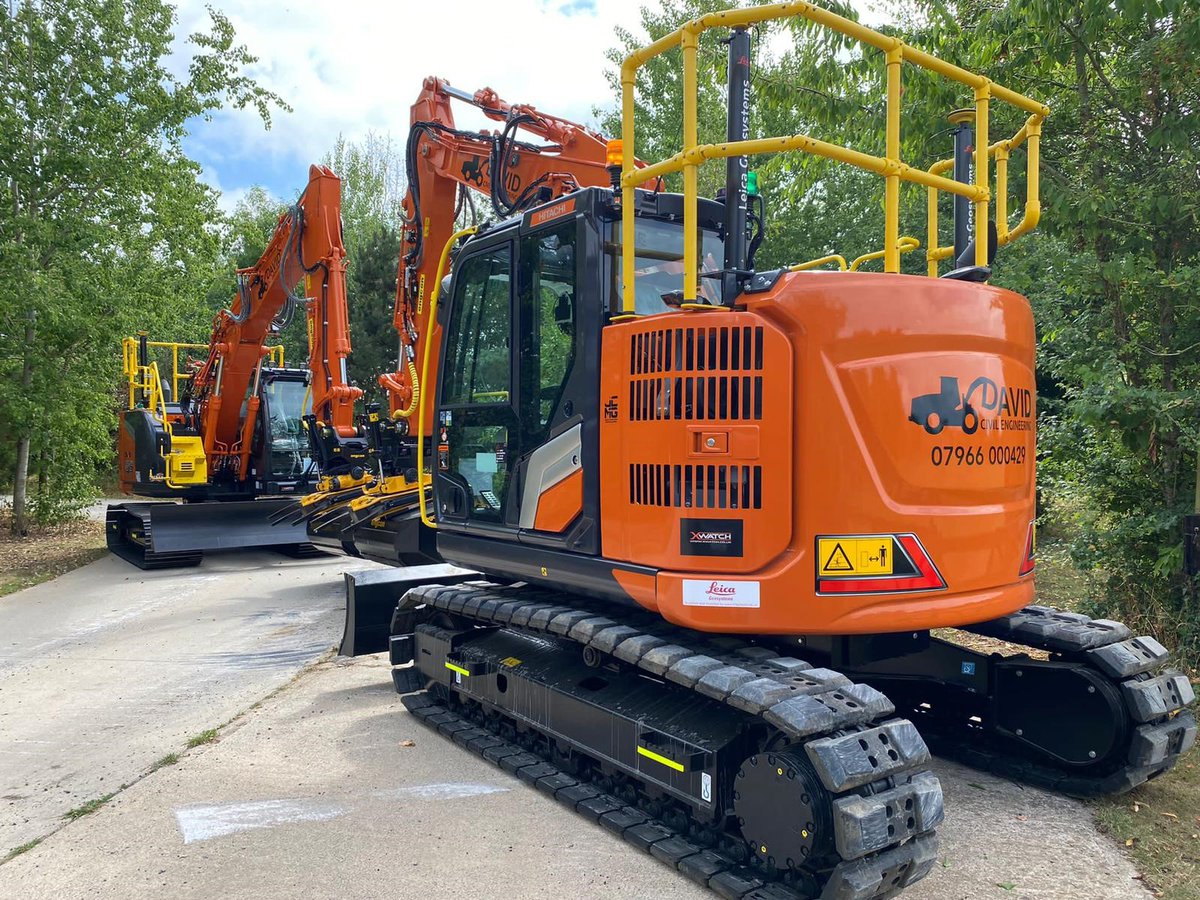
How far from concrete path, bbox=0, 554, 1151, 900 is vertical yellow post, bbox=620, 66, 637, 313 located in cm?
235

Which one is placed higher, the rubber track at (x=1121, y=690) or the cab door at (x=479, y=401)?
the cab door at (x=479, y=401)

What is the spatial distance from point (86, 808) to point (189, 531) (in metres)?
8.44

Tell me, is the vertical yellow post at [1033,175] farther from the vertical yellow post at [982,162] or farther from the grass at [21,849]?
the grass at [21,849]

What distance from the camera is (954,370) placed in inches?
142

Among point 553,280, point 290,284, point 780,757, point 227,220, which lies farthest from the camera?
point 227,220

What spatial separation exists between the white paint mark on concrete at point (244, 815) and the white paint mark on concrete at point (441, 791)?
0.26 m

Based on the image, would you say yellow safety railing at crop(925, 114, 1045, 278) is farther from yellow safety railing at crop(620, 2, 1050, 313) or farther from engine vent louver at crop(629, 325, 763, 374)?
engine vent louver at crop(629, 325, 763, 374)

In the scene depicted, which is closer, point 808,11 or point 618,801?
point 808,11

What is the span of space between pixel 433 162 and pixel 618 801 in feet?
17.8

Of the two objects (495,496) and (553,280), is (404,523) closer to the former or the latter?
(495,496)

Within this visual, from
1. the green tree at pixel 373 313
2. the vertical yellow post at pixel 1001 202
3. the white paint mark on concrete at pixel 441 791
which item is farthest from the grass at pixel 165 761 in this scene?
the green tree at pixel 373 313

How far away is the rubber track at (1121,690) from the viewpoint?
13.4 feet

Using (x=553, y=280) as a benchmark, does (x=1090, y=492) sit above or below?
below

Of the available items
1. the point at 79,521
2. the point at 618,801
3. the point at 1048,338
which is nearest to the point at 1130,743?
the point at 618,801
